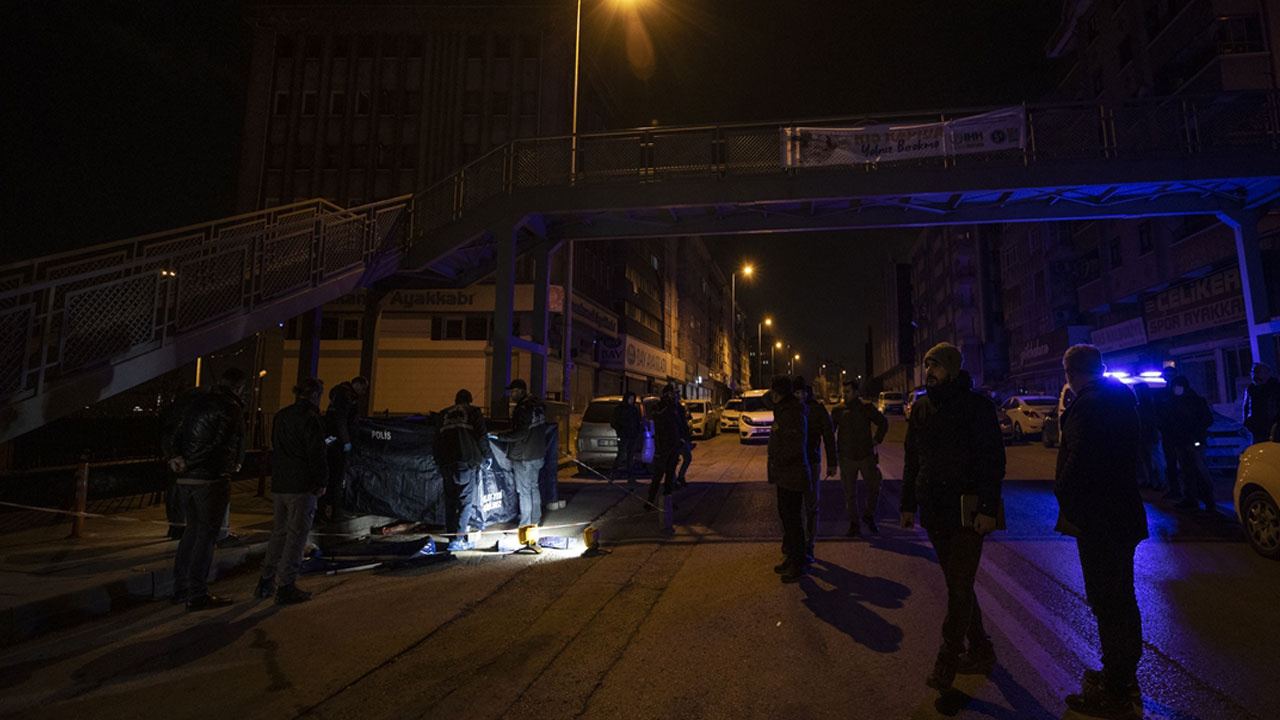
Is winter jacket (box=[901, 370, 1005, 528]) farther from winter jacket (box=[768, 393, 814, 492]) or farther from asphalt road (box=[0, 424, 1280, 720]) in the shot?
winter jacket (box=[768, 393, 814, 492])

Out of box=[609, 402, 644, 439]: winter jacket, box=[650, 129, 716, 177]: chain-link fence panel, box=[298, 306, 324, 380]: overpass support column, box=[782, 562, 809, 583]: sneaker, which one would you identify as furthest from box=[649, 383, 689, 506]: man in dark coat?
box=[298, 306, 324, 380]: overpass support column

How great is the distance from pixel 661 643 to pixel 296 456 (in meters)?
3.57

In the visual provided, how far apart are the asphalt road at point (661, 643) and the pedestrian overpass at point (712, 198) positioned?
221 inches

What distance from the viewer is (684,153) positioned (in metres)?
12.2

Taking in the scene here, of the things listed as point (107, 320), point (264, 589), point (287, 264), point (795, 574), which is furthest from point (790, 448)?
point (287, 264)

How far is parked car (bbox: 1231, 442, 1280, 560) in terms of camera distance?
19.1ft

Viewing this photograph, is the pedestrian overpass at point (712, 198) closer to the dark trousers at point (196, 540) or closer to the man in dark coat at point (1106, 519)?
the dark trousers at point (196, 540)

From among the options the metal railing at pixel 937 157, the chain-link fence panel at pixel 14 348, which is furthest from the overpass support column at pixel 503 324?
the chain-link fence panel at pixel 14 348

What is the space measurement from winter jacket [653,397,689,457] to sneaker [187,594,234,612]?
212 inches

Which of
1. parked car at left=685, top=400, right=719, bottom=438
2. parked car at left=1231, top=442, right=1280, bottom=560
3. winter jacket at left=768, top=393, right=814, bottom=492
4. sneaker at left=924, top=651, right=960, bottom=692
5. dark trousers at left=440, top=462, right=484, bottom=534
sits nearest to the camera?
sneaker at left=924, top=651, right=960, bottom=692

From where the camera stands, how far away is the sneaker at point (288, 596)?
5.15 m

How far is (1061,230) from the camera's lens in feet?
114

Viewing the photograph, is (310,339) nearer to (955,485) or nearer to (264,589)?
(264,589)

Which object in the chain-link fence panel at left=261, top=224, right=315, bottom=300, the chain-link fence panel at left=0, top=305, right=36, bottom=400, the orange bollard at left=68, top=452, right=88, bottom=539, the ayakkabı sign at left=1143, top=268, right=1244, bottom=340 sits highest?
the ayakkabı sign at left=1143, top=268, right=1244, bottom=340
